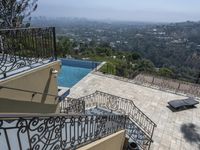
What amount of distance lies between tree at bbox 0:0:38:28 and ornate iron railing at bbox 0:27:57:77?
15.2 feet

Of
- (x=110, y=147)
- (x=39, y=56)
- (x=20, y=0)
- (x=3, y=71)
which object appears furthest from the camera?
(x=20, y=0)

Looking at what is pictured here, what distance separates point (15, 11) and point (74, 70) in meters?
10.4

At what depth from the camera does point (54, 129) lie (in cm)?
299

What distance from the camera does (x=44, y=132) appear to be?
281cm

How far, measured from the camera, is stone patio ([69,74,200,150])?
8.54 m

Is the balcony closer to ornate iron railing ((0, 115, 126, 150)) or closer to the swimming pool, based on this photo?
ornate iron railing ((0, 115, 126, 150))

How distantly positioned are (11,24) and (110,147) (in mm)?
7835

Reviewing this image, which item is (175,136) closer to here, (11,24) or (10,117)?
(10,117)

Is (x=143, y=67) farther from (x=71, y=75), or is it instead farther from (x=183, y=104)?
(x=183, y=104)

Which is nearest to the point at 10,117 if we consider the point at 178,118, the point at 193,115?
the point at 178,118

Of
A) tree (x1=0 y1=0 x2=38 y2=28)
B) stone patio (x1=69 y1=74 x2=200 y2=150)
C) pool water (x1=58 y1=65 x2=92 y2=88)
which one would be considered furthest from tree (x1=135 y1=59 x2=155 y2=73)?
tree (x1=0 y1=0 x2=38 y2=28)

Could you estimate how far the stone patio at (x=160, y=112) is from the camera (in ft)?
28.0

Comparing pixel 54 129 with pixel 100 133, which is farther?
pixel 100 133

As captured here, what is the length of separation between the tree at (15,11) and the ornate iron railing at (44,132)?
7.25 metres
